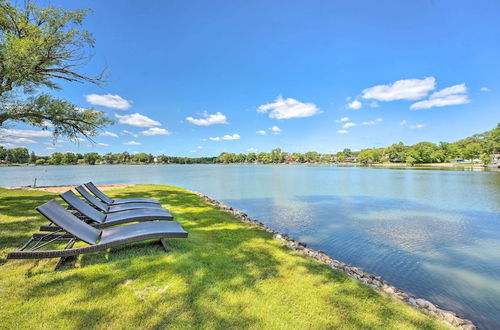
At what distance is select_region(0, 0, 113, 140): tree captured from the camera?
831cm

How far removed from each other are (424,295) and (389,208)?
1022cm

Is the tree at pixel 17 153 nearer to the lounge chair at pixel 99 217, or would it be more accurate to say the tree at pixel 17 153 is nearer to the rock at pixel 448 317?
the lounge chair at pixel 99 217

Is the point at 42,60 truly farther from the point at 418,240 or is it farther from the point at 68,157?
the point at 68,157

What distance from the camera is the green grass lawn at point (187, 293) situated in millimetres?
2807

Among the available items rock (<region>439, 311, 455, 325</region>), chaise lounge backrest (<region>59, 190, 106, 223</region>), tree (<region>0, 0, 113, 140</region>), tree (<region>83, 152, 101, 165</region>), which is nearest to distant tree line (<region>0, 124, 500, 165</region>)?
tree (<region>83, 152, 101, 165</region>)

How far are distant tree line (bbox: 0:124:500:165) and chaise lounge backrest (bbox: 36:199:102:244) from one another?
6998cm

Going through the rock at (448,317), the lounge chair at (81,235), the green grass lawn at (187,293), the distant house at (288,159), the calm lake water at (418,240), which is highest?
the distant house at (288,159)

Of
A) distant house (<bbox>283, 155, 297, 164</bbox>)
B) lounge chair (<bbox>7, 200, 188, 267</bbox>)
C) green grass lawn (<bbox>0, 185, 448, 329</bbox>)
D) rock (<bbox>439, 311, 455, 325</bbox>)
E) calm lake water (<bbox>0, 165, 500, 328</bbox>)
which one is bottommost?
calm lake water (<bbox>0, 165, 500, 328</bbox>)

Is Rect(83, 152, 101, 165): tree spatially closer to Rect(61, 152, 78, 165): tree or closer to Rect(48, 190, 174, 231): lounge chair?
Rect(61, 152, 78, 165): tree

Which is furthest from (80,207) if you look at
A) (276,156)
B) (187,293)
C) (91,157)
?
(276,156)

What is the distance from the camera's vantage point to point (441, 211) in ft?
43.0

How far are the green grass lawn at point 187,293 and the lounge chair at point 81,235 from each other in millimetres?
378

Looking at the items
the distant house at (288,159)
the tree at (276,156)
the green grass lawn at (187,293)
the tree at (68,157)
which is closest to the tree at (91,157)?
the tree at (68,157)

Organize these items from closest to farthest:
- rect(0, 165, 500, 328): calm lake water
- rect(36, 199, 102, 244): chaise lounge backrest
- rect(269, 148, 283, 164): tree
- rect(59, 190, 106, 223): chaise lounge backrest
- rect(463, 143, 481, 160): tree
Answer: rect(36, 199, 102, 244): chaise lounge backrest < rect(0, 165, 500, 328): calm lake water < rect(59, 190, 106, 223): chaise lounge backrest < rect(463, 143, 481, 160): tree < rect(269, 148, 283, 164): tree
